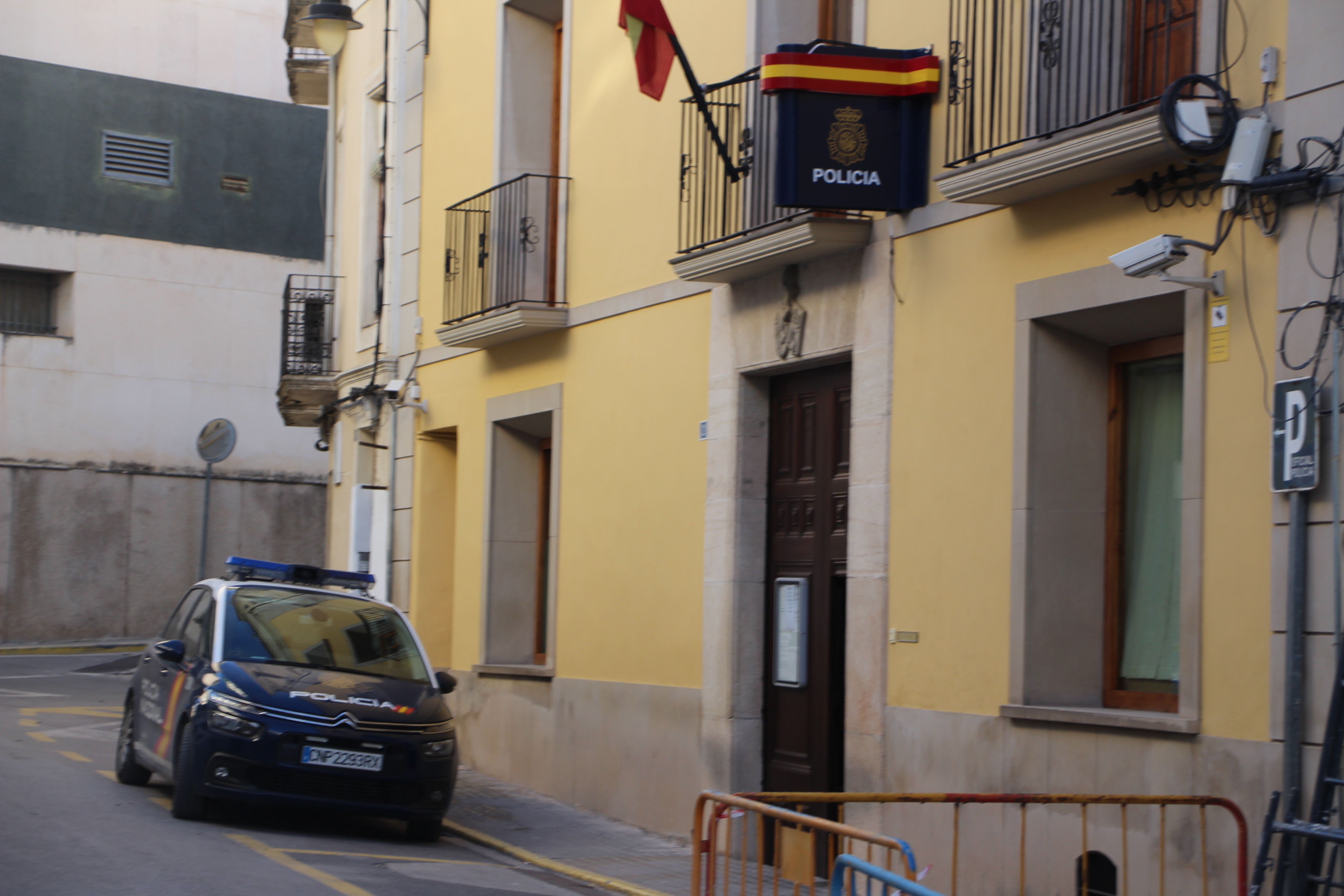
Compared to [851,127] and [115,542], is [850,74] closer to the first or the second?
[851,127]

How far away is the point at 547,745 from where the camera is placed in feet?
45.3

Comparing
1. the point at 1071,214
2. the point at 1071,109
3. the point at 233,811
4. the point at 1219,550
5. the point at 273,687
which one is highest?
the point at 1071,109

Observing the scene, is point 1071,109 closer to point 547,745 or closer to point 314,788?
A: point 314,788

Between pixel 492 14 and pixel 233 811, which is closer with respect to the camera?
pixel 233 811

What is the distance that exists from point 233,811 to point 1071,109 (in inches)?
284

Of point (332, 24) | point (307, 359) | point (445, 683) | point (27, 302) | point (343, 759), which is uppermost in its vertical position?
point (332, 24)

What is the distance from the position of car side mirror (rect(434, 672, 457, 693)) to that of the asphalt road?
1.06 m

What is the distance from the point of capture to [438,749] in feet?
35.3

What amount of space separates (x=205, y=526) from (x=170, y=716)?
12796mm

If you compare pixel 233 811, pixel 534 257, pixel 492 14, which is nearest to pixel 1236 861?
pixel 233 811

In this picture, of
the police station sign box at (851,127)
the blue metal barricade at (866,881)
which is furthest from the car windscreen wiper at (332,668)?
the blue metal barricade at (866,881)

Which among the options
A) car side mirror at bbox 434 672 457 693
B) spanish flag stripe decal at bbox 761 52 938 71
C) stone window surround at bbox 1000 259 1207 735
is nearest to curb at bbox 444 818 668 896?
car side mirror at bbox 434 672 457 693

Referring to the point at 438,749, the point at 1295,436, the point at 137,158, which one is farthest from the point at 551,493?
the point at 137,158

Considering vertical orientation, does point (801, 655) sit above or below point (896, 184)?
below
